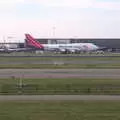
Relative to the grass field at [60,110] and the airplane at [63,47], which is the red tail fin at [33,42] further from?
the grass field at [60,110]

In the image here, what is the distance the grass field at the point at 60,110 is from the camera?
2011cm

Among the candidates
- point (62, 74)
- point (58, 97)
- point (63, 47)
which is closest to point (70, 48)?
point (63, 47)

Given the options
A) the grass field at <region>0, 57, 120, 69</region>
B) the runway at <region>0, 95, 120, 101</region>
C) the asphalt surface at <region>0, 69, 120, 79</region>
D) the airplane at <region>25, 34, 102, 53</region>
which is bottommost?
the airplane at <region>25, 34, 102, 53</region>

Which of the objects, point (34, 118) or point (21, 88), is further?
point (21, 88)

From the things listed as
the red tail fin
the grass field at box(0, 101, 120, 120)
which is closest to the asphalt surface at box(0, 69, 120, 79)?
the grass field at box(0, 101, 120, 120)

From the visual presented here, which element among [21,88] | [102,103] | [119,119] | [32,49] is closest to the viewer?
Result: [119,119]

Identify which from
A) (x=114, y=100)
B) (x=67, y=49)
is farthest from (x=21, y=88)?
(x=67, y=49)

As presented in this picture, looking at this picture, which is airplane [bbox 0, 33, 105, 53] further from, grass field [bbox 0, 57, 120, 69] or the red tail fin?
grass field [bbox 0, 57, 120, 69]

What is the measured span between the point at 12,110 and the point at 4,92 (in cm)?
735

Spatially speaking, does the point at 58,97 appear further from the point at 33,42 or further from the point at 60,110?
the point at 33,42

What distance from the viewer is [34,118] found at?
19812 millimetres

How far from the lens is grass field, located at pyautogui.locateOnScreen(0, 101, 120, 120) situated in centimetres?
2011

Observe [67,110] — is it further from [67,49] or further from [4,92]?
[67,49]

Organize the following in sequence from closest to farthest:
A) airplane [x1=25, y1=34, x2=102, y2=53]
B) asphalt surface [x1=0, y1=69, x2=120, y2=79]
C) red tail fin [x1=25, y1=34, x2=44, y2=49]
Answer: asphalt surface [x1=0, y1=69, x2=120, y2=79] < airplane [x1=25, y1=34, x2=102, y2=53] < red tail fin [x1=25, y1=34, x2=44, y2=49]
